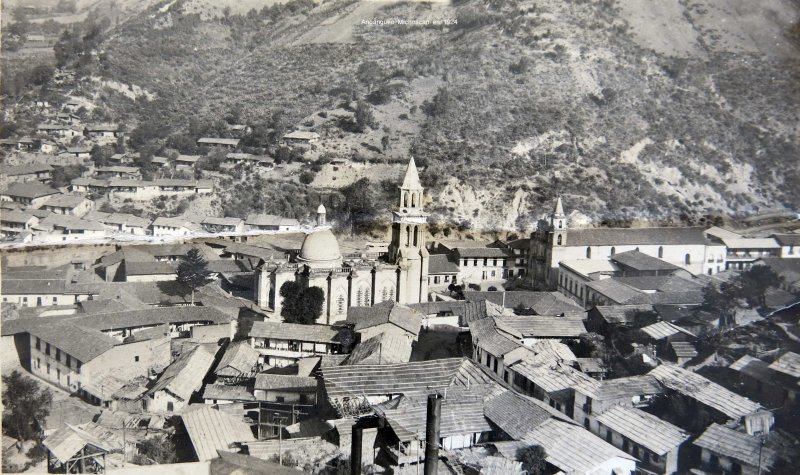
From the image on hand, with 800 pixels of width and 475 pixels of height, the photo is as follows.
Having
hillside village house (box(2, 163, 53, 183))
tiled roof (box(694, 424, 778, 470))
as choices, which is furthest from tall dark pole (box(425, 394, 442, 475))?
hillside village house (box(2, 163, 53, 183))

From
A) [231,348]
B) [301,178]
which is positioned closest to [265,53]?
[301,178]

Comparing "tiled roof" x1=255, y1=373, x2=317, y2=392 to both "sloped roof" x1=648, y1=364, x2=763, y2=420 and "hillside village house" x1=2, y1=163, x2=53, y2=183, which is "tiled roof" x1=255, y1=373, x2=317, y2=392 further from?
"hillside village house" x1=2, y1=163, x2=53, y2=183

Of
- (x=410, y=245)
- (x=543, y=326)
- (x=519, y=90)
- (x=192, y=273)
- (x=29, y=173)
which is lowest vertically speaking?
(x=543, y=326)

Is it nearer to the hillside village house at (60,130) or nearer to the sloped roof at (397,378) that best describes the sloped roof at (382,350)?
the sloped roof at (397,378)

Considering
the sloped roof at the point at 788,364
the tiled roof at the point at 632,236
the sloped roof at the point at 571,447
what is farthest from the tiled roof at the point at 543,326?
Result: the tiled roof at the point at 632,236

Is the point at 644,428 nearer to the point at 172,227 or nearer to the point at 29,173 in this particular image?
the point at 172,227

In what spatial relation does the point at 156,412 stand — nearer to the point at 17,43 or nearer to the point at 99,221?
the point at 99,221

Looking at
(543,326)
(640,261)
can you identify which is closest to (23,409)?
(543,326)
